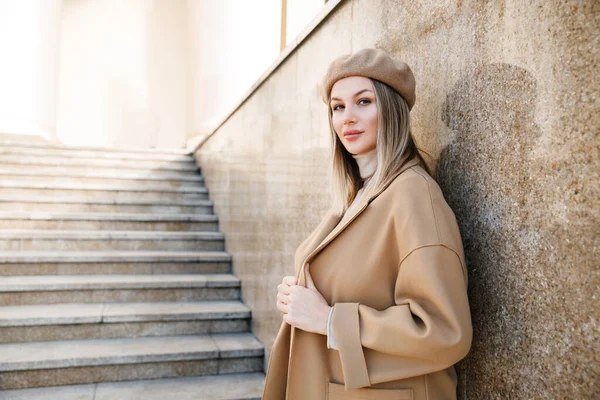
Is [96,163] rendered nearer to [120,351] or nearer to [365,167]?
[120,351]

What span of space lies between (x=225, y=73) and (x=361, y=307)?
7922 millimetres

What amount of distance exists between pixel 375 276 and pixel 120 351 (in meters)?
2.66

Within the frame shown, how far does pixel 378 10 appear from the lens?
6.70 feet

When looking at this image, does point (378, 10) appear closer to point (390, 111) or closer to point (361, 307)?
point (390, 111)

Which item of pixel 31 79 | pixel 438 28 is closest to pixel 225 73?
pixel 31 79

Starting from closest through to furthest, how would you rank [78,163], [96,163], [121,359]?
[121,359] < [78,163] < [96,163]

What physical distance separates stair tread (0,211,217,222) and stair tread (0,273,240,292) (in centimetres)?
87

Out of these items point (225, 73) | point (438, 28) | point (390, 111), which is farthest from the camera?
point (225, 73)

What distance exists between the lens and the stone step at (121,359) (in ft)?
10.1

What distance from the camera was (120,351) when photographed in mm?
3283

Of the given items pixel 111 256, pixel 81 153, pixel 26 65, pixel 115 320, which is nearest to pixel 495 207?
pixel 115 320

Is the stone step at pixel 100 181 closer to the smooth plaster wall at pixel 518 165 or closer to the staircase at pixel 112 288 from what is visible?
the staircase at pixel 112 288

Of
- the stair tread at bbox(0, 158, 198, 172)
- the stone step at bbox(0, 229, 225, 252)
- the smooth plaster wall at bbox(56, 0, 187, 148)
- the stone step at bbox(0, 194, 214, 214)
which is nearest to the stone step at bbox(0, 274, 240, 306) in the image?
the stone step at bbox(0, 229, 225, 252)

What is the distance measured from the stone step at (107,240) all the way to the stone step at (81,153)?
71.4 inches
